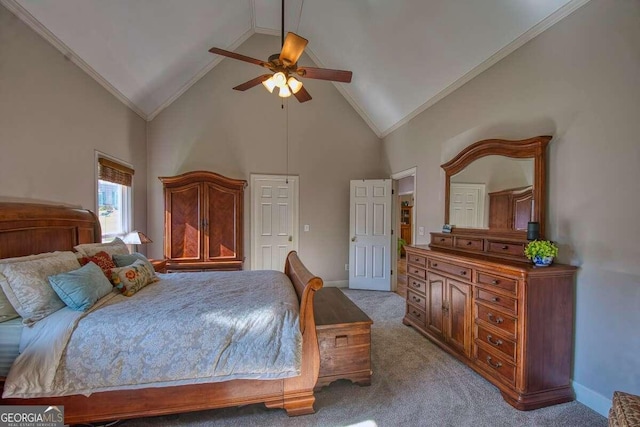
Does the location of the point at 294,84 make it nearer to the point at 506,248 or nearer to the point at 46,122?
the point at 46,122

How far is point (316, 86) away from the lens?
17.4 feet

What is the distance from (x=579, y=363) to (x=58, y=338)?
11.7 ft

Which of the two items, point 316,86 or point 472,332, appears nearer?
point 472,332

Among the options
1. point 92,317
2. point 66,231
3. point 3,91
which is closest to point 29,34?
point 3,91

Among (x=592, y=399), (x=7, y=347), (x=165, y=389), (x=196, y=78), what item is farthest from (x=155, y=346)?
(x=196, y=78)

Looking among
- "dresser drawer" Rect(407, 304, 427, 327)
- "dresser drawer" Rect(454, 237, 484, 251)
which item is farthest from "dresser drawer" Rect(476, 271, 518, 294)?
"dresser drawer" Rect(407, 304, 427, 327)

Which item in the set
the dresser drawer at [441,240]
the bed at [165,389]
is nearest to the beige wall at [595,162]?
the dresser drawer at [441,240]

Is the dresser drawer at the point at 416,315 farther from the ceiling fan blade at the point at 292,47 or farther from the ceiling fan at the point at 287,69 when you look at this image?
the ceiling fan blade at the point at 292,47

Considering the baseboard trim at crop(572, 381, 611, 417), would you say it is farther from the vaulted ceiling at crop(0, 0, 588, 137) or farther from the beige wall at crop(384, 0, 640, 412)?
the vaulted ceiling at crop(0, 0, 588, 137)

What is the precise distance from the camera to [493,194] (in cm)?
293

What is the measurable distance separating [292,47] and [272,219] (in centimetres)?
324

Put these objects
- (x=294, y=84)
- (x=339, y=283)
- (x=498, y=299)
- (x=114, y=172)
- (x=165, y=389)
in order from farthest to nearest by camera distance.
Result: (x=339, y=283) → (x=114, y=172) → (x=294, y=84) → (x=498, y=299) → (x=165, y=389)

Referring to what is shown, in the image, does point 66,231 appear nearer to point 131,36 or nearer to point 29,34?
point 29,34

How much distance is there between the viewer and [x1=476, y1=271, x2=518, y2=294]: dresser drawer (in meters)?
2.17
